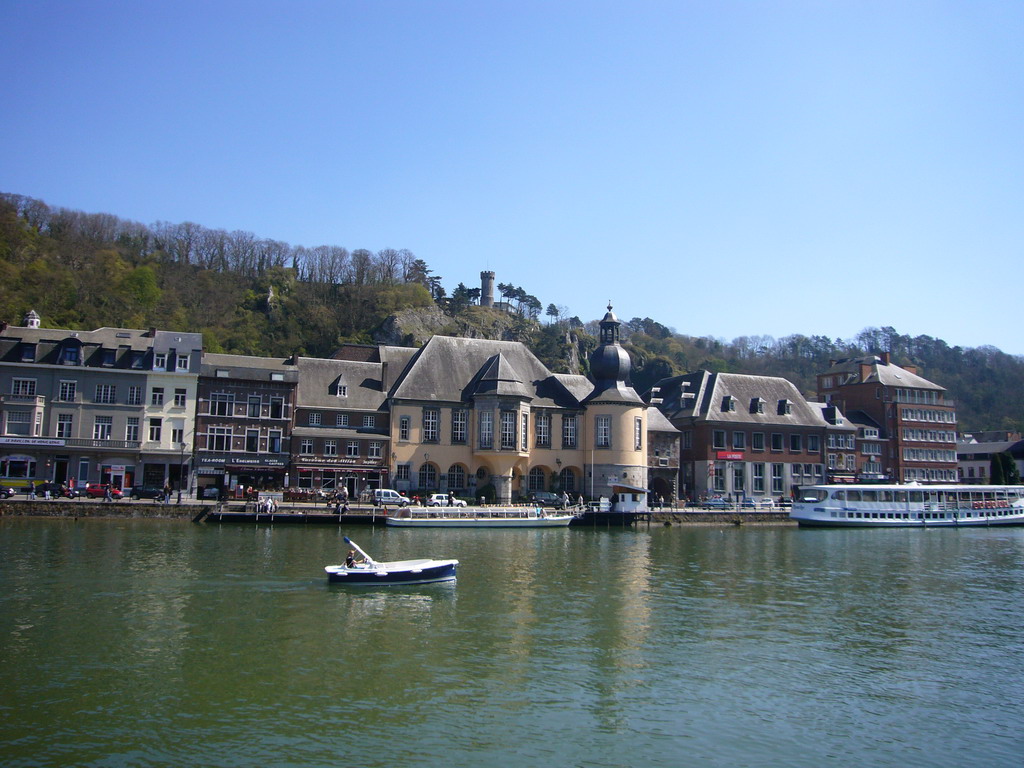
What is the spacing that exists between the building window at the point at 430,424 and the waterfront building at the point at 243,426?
33.5ft

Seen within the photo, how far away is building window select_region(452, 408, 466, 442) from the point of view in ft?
223

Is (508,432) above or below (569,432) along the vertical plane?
below

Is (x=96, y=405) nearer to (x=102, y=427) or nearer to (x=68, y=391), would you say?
(x=102, y=427)

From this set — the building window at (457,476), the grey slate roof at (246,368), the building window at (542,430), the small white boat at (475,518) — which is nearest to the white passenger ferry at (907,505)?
the building window at (542,430)

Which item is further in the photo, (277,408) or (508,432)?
(508,432)

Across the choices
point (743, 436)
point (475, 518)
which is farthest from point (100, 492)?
point (743, 436)

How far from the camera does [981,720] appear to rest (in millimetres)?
17812

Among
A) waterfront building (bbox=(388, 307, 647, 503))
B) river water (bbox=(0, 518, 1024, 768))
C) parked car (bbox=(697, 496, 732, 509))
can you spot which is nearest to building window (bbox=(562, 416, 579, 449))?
waterfront building (bbox=(388, 307, 647, 503))

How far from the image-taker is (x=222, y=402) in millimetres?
64500

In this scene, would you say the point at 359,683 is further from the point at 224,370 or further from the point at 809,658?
the point at 224,370

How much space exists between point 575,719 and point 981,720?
8.58 m

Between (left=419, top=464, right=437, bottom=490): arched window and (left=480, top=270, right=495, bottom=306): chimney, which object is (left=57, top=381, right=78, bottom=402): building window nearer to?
(left=419, top=464, right=437, bottom=490): arched window

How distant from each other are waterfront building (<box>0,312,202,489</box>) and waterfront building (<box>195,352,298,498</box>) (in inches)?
51.1

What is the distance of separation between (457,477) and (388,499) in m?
9.31
